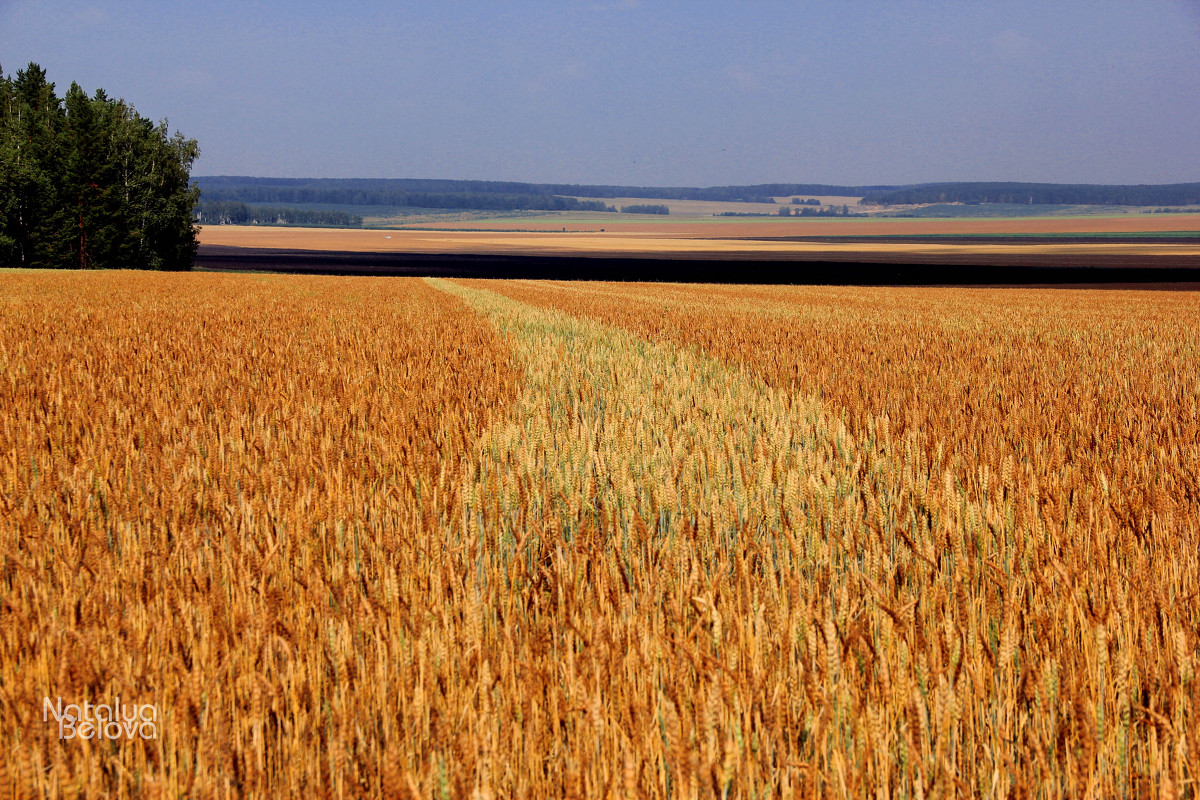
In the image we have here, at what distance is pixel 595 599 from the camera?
7.59ft

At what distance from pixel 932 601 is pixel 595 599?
0.87 metres

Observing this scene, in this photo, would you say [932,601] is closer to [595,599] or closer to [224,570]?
[595,599]

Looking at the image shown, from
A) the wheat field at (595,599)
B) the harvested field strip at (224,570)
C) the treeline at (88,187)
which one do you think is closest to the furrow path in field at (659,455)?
the wheat field at (595,599)

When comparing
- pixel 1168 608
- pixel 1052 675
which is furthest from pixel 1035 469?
pixel 1052 675

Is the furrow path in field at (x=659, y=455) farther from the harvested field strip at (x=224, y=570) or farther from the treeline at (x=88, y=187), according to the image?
the treeline at (x=88, y=187)

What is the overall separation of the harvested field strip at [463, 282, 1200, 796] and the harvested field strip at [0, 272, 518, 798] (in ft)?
1.49

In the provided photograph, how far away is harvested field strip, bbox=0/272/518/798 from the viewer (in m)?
1.57

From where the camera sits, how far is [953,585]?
7.84 feet

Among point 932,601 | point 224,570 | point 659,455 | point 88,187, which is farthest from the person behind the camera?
point 88,187

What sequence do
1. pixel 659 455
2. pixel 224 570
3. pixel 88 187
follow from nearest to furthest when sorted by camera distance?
pixel 224 570, pixel 659 455, pixel 88 187

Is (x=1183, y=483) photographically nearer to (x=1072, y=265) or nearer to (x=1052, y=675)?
(x=1052, y=675)

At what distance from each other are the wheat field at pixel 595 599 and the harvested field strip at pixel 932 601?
1 cm

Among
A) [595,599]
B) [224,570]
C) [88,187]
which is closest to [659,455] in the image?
[595,599]

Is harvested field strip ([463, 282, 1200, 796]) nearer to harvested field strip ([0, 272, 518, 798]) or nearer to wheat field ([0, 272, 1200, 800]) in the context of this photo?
wheat field ([0, 272, 1200, 800])
